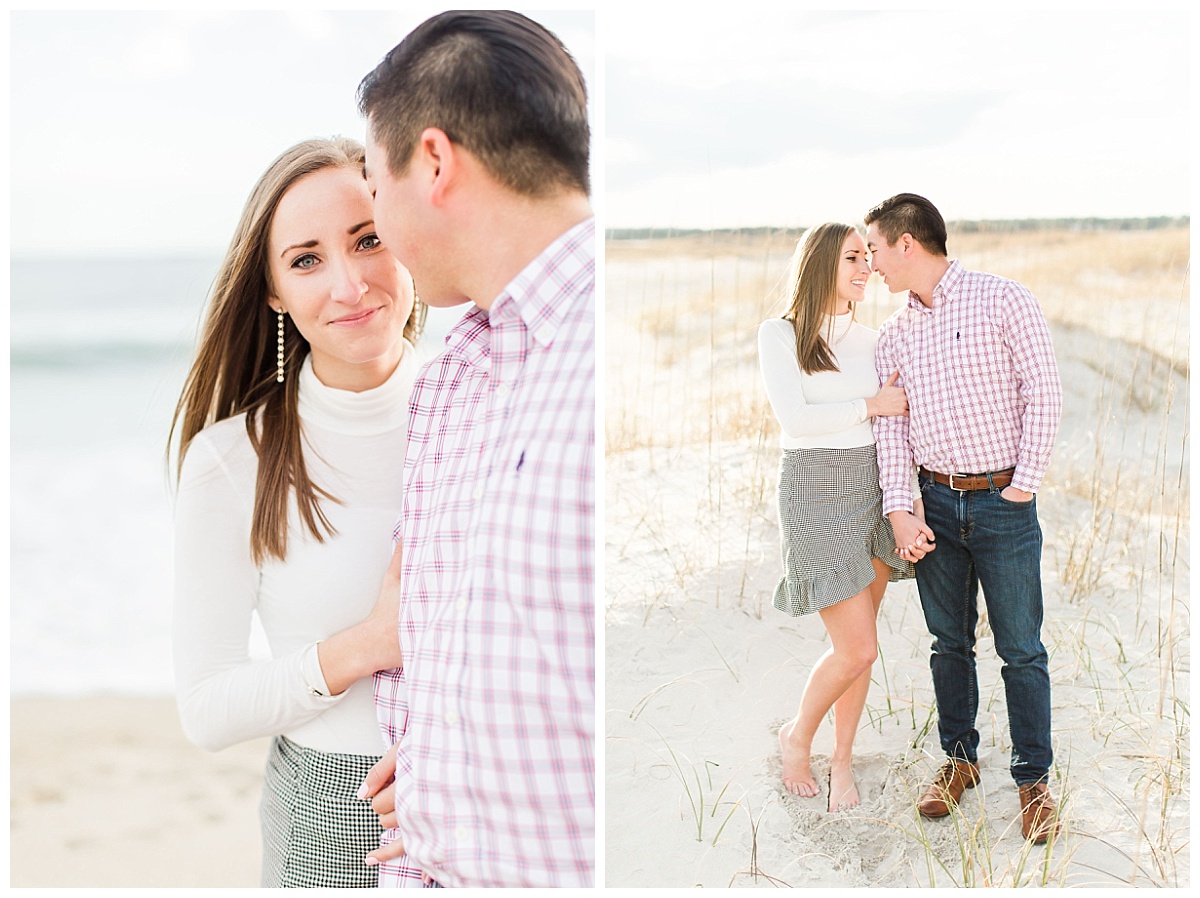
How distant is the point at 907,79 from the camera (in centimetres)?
296

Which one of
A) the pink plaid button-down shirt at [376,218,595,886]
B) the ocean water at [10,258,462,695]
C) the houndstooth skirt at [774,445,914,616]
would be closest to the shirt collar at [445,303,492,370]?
the pink plaid button-down shirt at [376,218,595,886]

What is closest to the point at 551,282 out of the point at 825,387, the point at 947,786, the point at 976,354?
the point at 825,387

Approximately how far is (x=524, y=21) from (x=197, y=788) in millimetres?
5252

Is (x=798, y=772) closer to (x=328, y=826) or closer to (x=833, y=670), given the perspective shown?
(x=833, y=670)

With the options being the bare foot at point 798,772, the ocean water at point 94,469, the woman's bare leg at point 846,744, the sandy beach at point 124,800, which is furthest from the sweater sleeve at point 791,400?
the sandy beach at point 124,800

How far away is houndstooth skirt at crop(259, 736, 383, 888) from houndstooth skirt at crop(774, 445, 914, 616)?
124 cm

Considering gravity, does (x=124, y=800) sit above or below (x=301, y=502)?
below

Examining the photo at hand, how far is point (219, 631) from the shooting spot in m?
1.81

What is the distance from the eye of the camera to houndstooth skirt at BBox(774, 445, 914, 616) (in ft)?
8.37

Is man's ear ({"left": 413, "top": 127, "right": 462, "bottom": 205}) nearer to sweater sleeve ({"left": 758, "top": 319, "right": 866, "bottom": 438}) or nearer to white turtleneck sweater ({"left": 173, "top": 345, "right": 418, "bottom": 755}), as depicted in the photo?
white turtleneck sweater ({"left": 173, "top": 345, "right": 418, "bottom": 755})

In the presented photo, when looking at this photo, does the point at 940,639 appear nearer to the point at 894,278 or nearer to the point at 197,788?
the point at 894,278

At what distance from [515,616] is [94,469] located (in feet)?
24.4

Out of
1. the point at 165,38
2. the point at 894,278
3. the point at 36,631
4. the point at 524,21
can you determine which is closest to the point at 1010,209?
the point at 894,278

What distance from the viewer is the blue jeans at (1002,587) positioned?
96.0 inches
